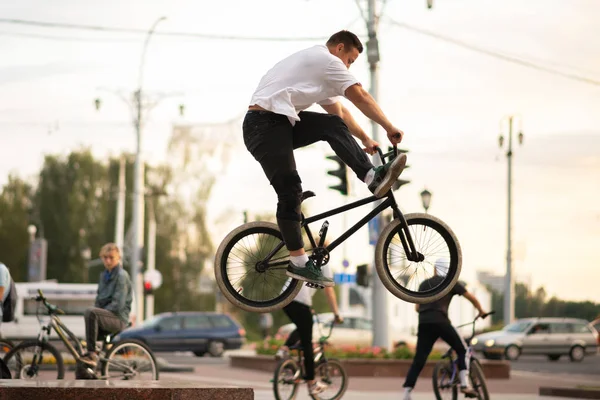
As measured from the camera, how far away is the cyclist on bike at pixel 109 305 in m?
12.2

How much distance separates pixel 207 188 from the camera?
67312mm

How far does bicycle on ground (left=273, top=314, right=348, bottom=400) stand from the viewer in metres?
13.2

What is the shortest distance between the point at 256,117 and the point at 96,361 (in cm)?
536

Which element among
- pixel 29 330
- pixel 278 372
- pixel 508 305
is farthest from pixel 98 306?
pixel 508 305

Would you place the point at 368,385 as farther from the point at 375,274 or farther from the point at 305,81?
the point at 305,81

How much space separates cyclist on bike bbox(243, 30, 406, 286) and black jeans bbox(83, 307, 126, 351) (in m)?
4.70

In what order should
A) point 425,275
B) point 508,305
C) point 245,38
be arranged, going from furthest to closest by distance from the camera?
point 508,305 < point 245,38 < point 425,275

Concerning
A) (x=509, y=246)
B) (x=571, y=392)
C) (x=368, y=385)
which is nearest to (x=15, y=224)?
(x=509, y=246)

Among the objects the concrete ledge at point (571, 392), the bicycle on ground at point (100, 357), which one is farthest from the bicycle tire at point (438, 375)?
the concrete ledge at point (571, 392)

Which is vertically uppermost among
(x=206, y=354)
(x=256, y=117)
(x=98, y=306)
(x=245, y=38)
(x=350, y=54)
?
(x=245, y=38)

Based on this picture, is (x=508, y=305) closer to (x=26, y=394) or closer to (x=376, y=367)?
(x=376, y=367)

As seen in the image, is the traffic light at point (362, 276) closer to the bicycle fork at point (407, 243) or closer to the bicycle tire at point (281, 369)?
the bicycle tire at point (281, 369)

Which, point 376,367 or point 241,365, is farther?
point 241,365

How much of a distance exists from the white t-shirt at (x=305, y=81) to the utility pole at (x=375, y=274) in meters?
16.3
